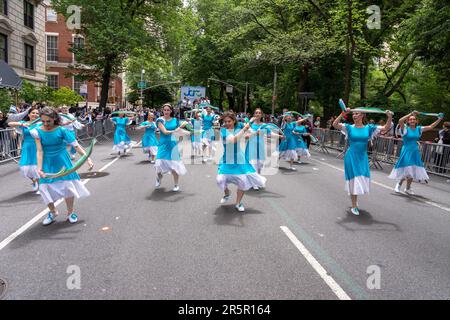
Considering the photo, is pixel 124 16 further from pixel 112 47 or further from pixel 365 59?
pixel 365 59

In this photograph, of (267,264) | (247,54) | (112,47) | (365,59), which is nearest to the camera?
(267,264)

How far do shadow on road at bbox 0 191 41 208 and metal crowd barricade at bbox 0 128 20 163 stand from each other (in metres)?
5.40

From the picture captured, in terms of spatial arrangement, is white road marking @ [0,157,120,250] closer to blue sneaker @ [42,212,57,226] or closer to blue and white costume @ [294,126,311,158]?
blue sneaker @ [42,212,57,226]

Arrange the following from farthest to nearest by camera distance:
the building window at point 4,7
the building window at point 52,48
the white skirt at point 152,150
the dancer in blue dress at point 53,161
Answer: the building window at point 52,48, the building window at point 4,7, the white skirt at point 152,150, the dancer in blue dress at point 53,161

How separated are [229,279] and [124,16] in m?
27.7

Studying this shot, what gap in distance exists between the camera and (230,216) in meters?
7.17

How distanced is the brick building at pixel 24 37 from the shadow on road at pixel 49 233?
77.7 feet

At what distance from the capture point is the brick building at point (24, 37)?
26.6 m

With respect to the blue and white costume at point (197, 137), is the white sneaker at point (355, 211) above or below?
below

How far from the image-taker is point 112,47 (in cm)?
2666

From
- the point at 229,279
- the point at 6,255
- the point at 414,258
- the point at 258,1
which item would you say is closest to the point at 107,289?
the point at 229,279

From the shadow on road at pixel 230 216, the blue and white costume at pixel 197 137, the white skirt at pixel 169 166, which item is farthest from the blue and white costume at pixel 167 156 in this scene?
the blue and white costume at pixel 197 137

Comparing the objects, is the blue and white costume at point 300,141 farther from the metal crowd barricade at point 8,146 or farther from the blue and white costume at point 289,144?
the metal crowd barricade at point 8,146

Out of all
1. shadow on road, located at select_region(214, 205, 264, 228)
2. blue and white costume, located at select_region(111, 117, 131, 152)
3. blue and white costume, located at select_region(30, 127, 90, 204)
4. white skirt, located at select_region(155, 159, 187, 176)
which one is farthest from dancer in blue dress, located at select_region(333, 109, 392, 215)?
blue and white costume, located at select_region(111, 117, 131, 152)
